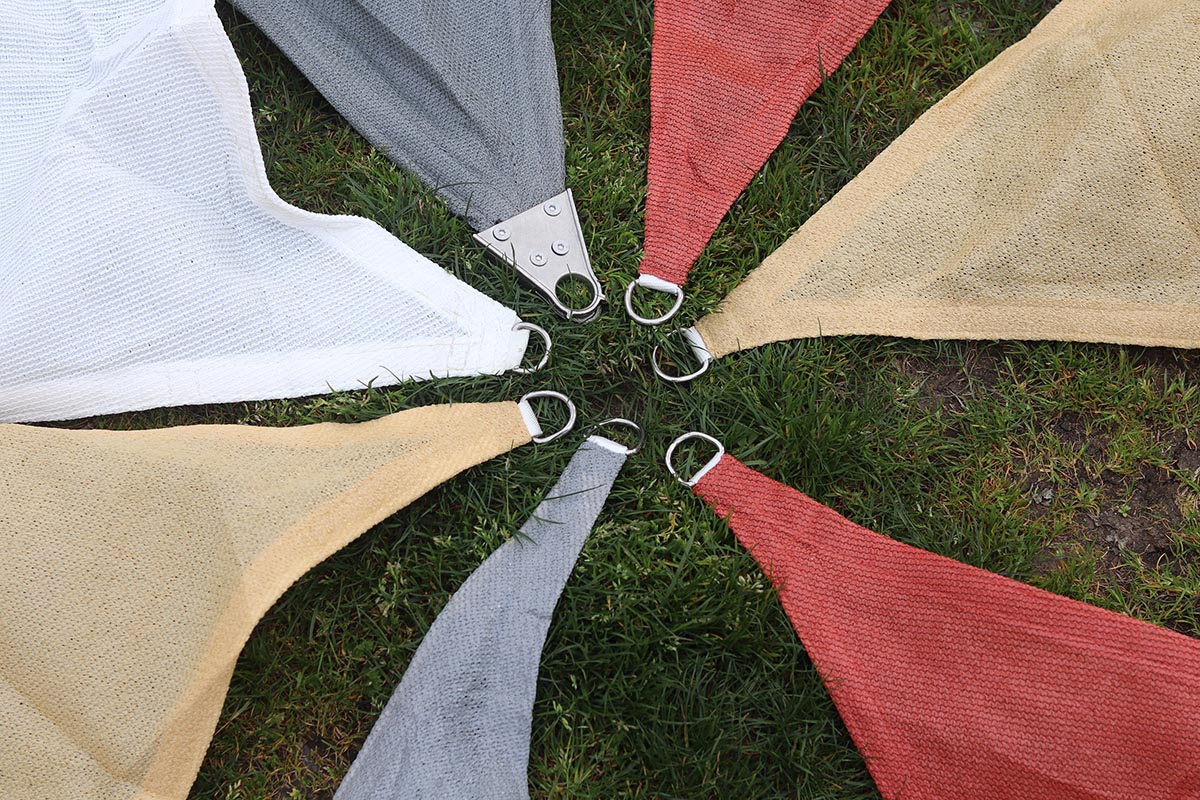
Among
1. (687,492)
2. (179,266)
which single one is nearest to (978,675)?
(687,492)

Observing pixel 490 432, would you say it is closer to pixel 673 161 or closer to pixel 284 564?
pixel 284 564

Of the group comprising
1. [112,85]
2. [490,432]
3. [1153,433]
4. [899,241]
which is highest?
[112,85]

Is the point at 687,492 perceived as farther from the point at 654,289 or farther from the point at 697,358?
the point at 654,289

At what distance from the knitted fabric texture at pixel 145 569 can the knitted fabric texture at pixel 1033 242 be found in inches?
28.4

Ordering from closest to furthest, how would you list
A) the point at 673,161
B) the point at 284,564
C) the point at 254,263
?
1. the point at 284,564
2. the point at 254,263
3. the point at 673,161

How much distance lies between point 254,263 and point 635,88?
81 centimetres

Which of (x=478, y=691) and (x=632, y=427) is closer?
(x=478, y=691)

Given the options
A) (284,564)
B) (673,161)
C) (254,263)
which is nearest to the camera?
(284,564)

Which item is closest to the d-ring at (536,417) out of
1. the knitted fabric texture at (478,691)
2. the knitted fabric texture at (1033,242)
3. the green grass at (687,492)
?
the green grass at (687,492)

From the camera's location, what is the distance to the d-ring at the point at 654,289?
184 cm

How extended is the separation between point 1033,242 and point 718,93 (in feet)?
2.11

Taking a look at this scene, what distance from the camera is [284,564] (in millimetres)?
1579

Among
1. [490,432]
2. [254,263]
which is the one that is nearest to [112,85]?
[254,263]

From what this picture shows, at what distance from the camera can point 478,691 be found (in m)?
1.61
